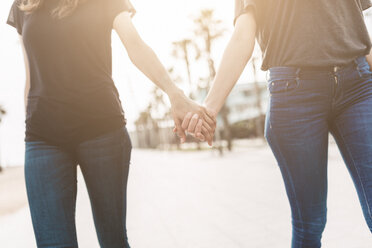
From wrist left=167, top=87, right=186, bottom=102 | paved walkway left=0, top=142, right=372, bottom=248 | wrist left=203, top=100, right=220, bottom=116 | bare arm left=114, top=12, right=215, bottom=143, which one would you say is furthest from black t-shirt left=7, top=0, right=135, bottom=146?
paved walkway left=0, top=142, right=372, bottom=248

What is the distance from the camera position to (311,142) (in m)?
1.87

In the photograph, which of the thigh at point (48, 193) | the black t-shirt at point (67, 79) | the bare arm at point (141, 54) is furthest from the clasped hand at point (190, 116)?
the thigh at point (48, 193)

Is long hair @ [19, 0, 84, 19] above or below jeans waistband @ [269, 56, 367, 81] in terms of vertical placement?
above

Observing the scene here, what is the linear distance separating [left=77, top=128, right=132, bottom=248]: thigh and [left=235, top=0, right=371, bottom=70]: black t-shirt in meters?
0.82

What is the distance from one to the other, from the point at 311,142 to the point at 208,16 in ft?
90.1

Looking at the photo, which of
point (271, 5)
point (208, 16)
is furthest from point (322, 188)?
point (208, 16)

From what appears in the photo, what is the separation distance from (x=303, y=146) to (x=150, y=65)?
0.81 m

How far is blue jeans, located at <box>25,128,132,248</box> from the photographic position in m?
1.89

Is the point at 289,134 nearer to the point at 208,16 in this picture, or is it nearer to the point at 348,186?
the point at 348,186

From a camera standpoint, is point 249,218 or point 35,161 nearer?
point 35,161

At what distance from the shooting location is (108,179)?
2012 millimetres

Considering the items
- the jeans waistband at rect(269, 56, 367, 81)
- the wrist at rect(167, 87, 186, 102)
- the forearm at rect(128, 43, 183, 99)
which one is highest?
the forearm at rect(128, 43, 183, 99)

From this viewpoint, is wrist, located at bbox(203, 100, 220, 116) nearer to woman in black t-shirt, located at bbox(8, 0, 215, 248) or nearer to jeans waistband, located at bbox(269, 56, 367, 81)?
woman in black t-shirt, located at bbox(8, 0, 215, 248)

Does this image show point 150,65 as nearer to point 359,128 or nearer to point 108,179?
point 108,179
